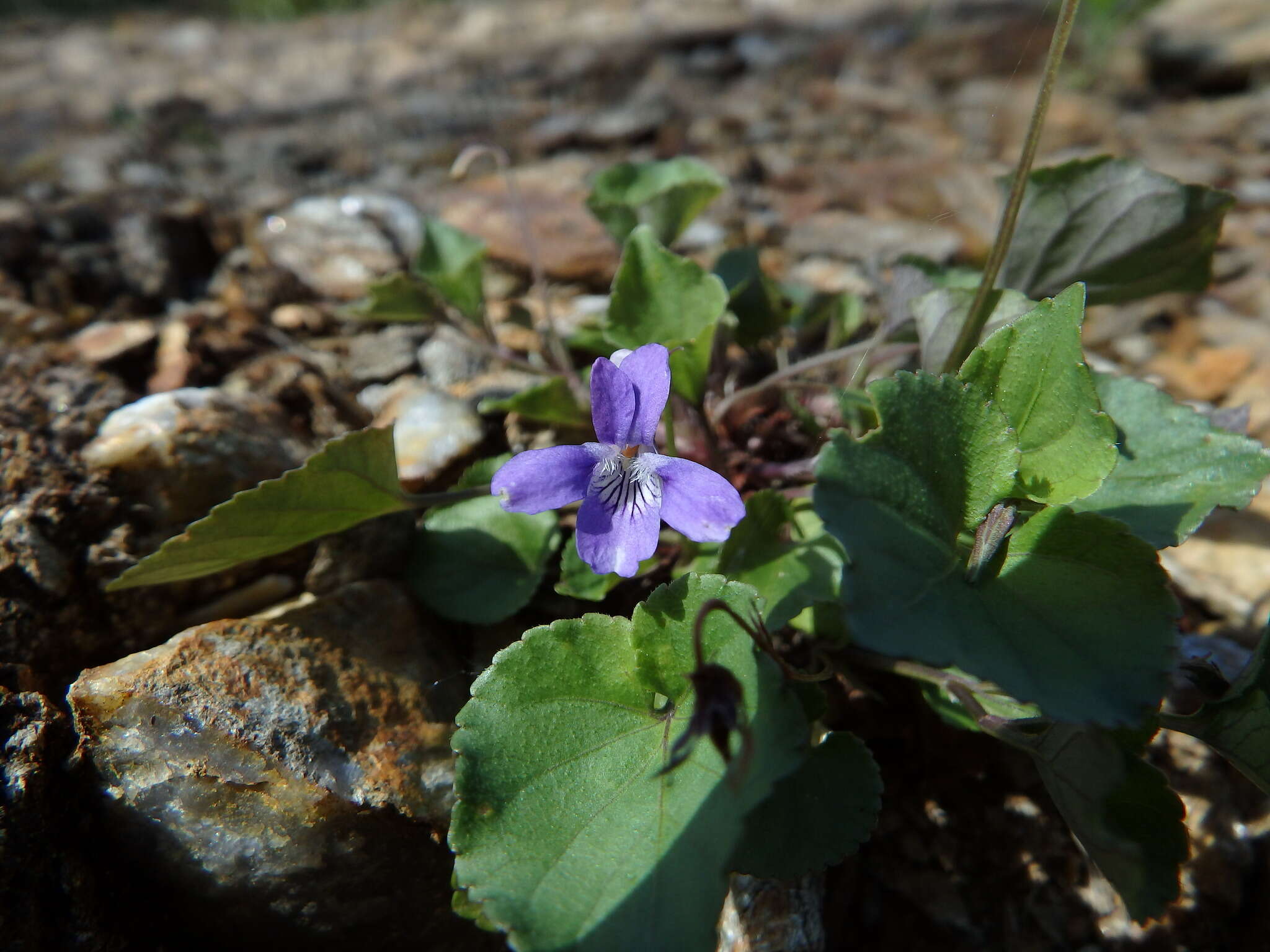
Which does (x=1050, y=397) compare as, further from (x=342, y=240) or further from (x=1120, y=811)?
(x=342, y=240)

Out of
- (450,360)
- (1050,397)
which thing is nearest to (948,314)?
(1050,397)

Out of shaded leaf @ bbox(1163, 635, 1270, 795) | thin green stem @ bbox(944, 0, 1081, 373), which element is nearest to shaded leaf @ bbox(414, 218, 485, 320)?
thin green stem @ bbox(944, 0, 1081, 373)

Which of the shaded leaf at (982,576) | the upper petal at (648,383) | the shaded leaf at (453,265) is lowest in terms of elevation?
the shaded leaf at (453,265)

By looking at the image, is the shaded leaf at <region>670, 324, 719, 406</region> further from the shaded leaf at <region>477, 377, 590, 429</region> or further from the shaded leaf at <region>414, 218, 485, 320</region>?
the shaded leaf at <region>414, 218, 485, 320</region>

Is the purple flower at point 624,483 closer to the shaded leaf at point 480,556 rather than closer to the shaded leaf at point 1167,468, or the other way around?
the shaded leaf at point 480,556

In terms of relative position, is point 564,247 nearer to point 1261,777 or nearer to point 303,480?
point 303,480

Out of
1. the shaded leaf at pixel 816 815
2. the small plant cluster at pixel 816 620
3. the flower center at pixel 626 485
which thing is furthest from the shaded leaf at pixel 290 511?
the shaded leaf at pixel 816 815
